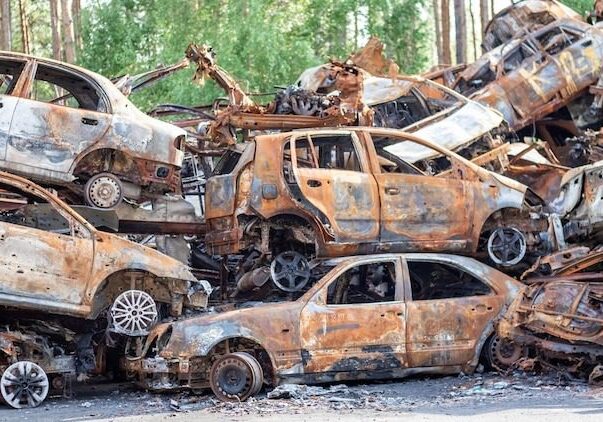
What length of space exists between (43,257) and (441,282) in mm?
4084

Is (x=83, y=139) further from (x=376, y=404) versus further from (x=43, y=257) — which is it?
(x=376, y=404)

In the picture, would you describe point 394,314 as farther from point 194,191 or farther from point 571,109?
point 571,109

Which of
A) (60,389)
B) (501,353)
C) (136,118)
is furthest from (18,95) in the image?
(501,353)

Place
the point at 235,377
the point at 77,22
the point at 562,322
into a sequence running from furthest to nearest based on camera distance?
1. the point at 77,22
2. the point at 562,322
3. the point at 235,377

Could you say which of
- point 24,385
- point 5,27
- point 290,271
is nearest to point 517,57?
point 290,271

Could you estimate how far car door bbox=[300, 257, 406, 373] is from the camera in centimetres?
1030

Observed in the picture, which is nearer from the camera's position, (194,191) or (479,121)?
(194,191)

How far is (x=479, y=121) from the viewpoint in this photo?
1567 cm

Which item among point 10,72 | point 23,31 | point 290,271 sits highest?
point 23,31

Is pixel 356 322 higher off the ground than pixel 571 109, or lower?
lower

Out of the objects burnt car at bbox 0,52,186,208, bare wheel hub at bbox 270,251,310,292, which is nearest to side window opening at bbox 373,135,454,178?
bare wheel hub at bbox 270,251,310,292

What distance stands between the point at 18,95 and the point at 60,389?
12.1 feet

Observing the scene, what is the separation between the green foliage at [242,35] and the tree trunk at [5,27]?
10.4ft

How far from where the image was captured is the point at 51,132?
1234 cm
